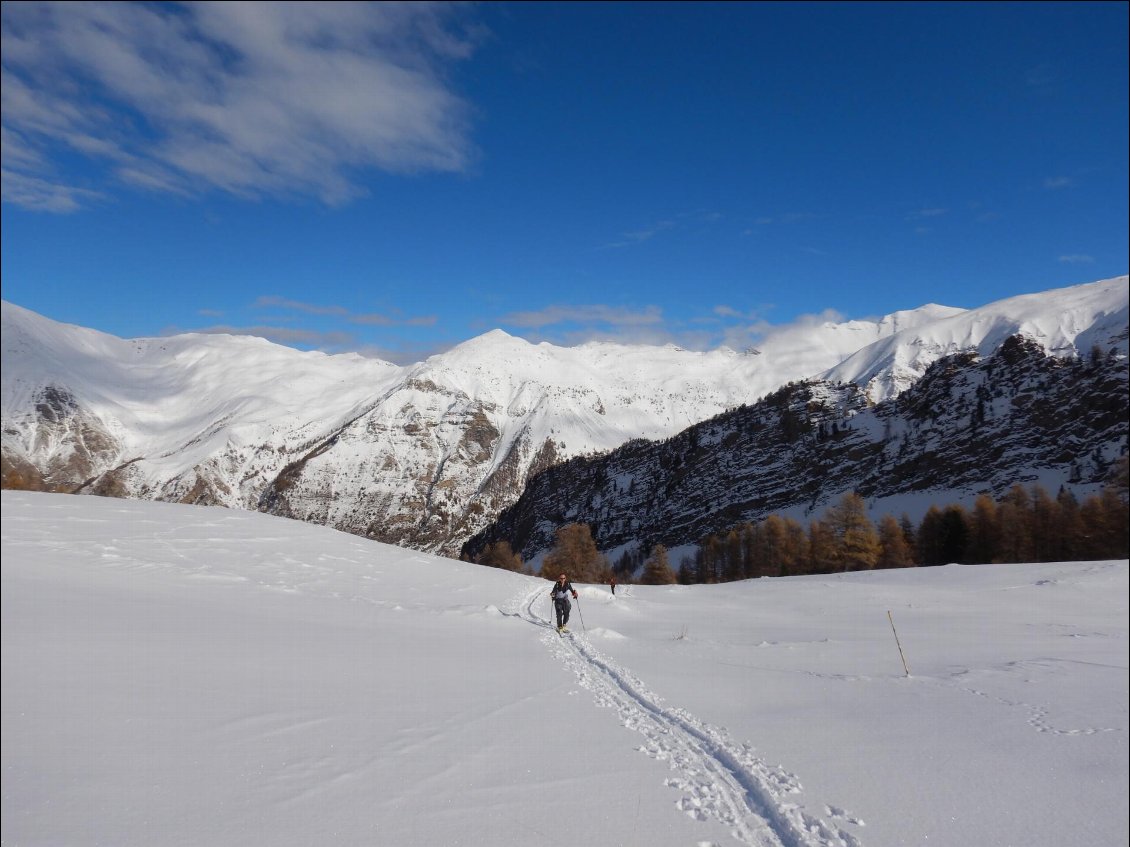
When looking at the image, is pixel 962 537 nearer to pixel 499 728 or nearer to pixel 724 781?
pixel 724 781

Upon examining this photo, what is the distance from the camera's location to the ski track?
6.88m

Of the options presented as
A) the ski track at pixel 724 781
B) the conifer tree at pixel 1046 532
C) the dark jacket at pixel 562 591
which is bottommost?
the ski track at pixel 724 781

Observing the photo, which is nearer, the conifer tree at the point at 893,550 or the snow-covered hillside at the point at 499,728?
the snow-covered hillside at the point at 499,728

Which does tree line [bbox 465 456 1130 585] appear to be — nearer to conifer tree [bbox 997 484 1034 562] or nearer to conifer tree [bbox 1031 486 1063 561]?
conifer tree [bbox 997 484 1034 562]

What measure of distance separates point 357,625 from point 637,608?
19.5 metres

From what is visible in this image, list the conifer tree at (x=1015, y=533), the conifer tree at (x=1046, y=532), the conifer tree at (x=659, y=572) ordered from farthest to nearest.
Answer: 1. the conifer tree at (x=659, y=572)
2. the conifer tree at (x=1046, y=532)
3. the conifer tree at (x=1015, y=533)

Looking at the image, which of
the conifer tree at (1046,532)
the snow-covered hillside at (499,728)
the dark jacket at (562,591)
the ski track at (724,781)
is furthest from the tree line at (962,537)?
the ski track at (724,781)

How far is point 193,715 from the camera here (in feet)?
30.2

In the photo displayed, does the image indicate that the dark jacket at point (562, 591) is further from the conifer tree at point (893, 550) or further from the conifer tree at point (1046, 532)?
the conifer tree at point (1046, 532)

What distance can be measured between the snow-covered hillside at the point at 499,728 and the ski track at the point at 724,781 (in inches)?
1.7

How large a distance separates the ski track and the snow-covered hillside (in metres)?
0.04

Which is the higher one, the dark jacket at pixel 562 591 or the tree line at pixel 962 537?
the tree line at pixel 962 537

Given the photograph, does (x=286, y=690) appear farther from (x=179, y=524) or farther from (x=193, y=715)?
(x=179, y=524)

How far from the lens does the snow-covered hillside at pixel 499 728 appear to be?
673 cm
